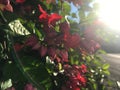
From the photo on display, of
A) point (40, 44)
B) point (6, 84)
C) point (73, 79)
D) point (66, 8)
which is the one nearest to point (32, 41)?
point (40, 44)

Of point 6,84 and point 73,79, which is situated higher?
point 6,84

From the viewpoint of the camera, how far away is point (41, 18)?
5.43 feet

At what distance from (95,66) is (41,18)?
1036 mm

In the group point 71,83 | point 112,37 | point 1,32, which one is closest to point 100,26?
point 112,37

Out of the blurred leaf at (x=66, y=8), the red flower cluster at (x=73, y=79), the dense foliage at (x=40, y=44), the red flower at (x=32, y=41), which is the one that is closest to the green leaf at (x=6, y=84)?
the dense foliage at (x=40, y=44)

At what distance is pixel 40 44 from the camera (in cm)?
158

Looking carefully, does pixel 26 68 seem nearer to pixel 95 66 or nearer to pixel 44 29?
pixel 44 29

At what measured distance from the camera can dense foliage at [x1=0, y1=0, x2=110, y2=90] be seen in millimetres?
1463

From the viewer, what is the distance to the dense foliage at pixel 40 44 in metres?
1.46

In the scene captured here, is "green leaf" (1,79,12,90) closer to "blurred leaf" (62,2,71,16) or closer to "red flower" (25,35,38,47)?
"red flower" (25,35,38,47)

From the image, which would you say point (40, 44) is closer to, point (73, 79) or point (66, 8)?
point (73, 79)

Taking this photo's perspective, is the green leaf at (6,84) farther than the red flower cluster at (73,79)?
No

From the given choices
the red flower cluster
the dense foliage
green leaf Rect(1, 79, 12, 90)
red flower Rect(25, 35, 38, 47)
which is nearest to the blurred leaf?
the dense foliage

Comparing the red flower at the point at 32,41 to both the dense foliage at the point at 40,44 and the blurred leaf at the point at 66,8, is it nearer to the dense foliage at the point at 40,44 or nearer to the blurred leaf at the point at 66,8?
the dense foliage at the point at 40,44
